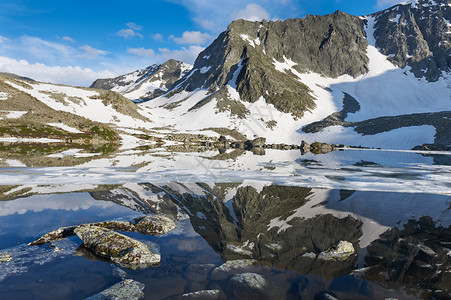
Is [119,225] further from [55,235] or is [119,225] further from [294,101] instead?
[294,101]

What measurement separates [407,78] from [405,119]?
351ft

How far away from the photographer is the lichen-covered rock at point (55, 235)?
1046 cm

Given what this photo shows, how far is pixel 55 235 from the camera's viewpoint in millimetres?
11070

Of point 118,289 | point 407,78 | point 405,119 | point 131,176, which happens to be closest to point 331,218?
point 118,289

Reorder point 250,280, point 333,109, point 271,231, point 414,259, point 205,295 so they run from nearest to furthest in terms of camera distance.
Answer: point 205,295 → point 250,280 → point 414,259 → point 271,231 → point 333,109

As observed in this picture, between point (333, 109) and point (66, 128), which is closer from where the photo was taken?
point (66, 128)

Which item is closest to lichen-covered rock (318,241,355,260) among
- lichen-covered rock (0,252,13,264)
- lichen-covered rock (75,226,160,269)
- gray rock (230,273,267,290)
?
gray rock (230,273,267,290)

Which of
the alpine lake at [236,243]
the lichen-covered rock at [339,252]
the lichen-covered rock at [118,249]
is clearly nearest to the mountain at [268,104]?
the alpine lake at [236,243]

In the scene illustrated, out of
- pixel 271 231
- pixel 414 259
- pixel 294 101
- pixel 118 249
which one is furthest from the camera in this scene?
pixel 294 101

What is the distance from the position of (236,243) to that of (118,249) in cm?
473

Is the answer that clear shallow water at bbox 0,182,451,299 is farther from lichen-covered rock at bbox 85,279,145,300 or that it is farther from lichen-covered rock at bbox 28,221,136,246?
lichen-covered rock at bbox 28,221,136,246

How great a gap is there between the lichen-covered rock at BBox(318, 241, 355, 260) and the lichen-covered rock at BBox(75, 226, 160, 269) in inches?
253

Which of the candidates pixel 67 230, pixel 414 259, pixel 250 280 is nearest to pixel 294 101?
pixel 414 259

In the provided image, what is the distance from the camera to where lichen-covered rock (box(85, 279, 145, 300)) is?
7121 millimetres
